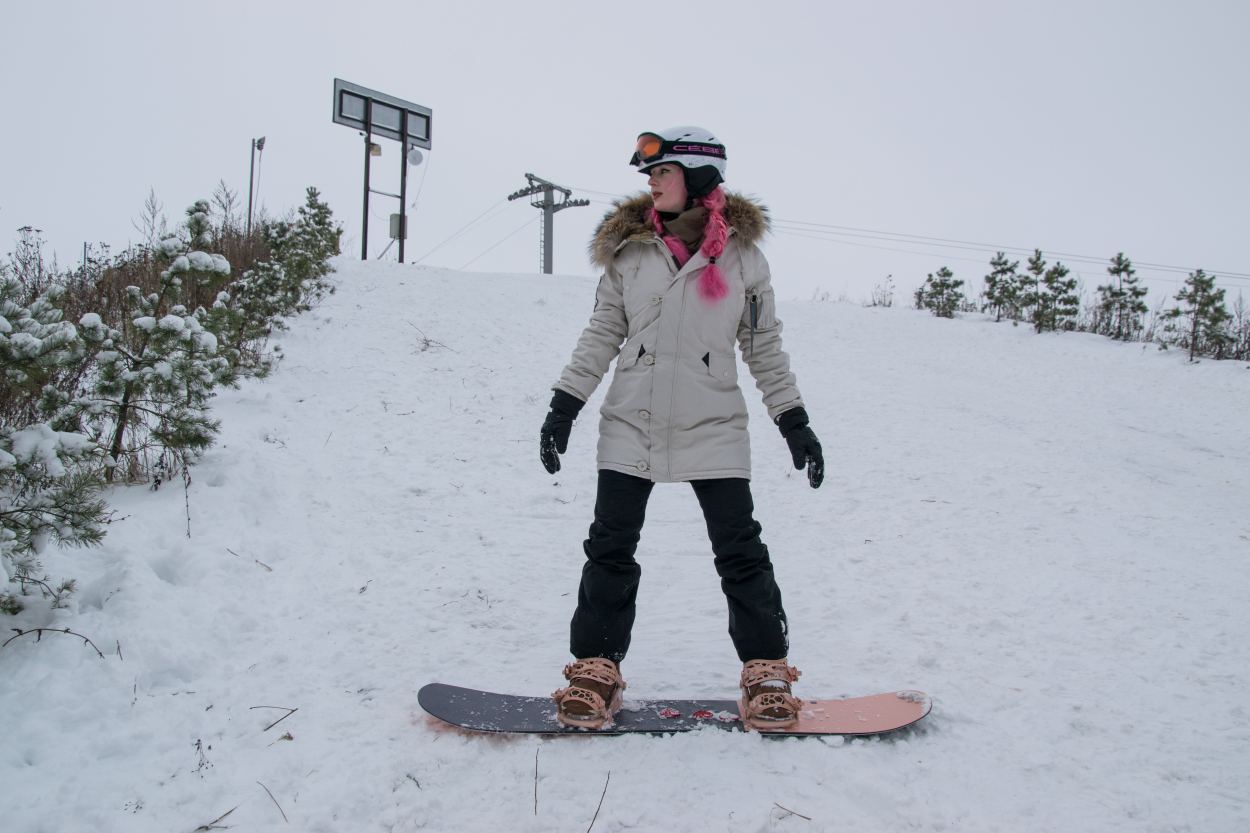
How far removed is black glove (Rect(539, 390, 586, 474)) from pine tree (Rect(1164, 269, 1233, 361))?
934 centimetres

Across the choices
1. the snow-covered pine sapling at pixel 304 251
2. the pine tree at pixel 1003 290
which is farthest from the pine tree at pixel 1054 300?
the snow-covered pine sapling at pixel 304 251

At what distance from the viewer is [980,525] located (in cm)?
429

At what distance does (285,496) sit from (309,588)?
37.7 inches

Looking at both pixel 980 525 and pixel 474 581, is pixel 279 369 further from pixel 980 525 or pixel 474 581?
pixel 980 525

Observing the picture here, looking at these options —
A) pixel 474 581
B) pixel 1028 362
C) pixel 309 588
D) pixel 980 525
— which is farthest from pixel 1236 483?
pixel 309 588

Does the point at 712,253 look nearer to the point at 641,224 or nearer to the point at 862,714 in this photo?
the point at 641,224

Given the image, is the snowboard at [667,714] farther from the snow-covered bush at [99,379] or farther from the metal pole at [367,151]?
the metal pole at [367,151]

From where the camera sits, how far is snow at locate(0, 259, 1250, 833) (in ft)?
6.42

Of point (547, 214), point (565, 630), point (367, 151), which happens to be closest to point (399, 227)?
point (367, 151)

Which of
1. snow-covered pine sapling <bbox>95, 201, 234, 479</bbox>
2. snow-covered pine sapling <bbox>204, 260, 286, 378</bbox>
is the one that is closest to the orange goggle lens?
snow-covered pine sapling <bbox>95, 201, 234, 479</bbox>

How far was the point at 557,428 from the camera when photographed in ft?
8.00

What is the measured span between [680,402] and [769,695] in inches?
37.4

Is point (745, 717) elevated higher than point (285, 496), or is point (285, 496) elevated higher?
point (285, 496)

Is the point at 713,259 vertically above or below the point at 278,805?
above
